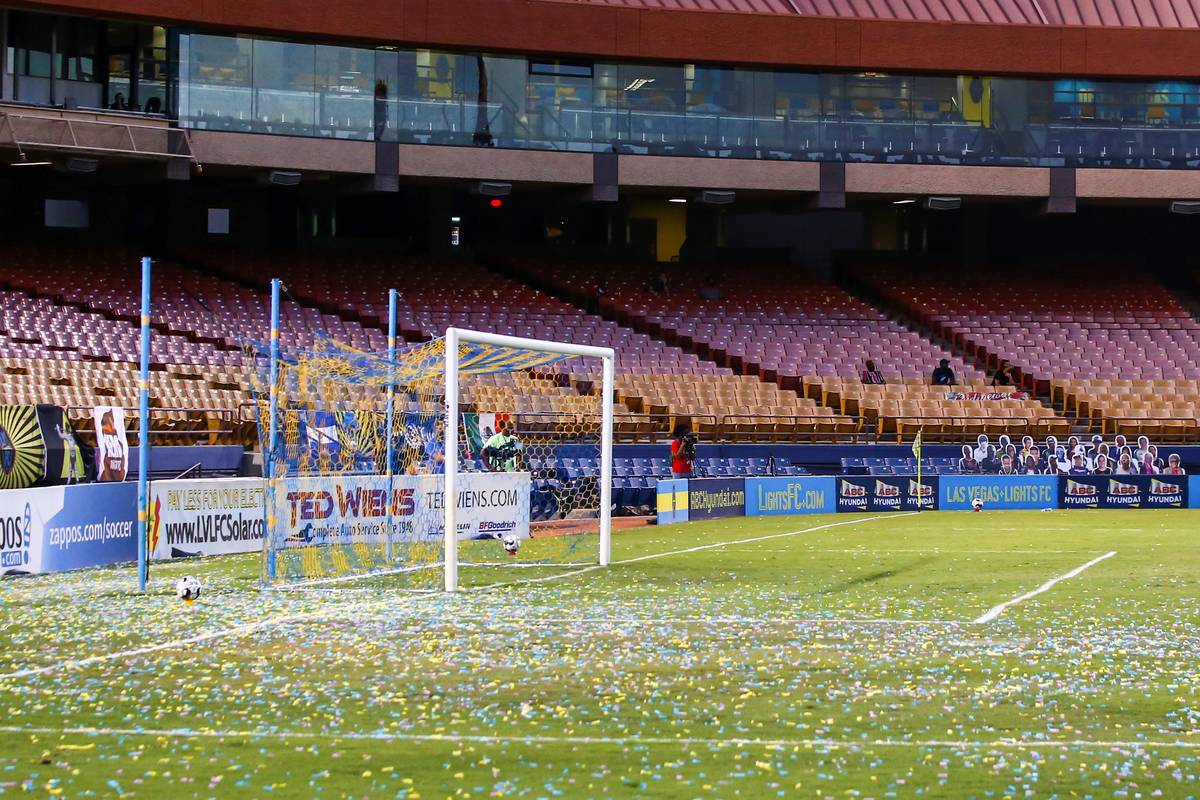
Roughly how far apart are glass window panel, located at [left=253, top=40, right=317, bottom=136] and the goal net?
17.0m

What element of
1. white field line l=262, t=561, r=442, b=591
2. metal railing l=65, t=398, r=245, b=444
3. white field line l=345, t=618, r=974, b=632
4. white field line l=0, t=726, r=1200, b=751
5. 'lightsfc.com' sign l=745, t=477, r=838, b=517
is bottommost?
white field line l=0, t=726, r=1200, b=751

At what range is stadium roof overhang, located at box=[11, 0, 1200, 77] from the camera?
4059cm

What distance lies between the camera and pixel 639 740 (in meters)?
8.84

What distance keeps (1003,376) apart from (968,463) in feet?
23.1

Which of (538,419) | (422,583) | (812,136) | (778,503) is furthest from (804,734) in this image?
(812,136)

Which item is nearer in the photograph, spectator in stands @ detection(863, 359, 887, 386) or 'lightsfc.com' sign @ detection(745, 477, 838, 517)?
'lightsfc.com' sign @ detection(745, 477, 838, 517)

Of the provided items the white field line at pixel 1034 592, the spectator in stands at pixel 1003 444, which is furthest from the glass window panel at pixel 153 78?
the white field line at pixel 1034 592

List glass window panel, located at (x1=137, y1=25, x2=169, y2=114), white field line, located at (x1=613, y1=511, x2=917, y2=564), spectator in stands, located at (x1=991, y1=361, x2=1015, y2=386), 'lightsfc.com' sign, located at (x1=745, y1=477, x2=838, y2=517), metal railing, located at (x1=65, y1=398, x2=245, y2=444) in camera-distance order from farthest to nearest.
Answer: spectator in stands, located at (x1=991, y1=361, x2=1015, y2=386) → glass window panel, located at (x1=137, y1=25, x2=169, y2=114) → 'lightsfc.com' sign, located at (x1=745, y1=477, x2=838, y2=517) → metal railing, located at (x1=65, y1=398, x2=245, y2=444) → white field line, located at (x1=613, y1=511, x2=917, y2=564)

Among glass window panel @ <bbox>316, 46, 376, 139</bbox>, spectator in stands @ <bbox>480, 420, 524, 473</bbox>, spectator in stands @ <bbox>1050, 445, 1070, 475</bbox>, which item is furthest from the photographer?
glass window panel @ <bbox>316, 46, 376, 139</bbox>

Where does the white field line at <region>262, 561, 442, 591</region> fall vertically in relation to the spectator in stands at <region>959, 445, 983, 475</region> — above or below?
below

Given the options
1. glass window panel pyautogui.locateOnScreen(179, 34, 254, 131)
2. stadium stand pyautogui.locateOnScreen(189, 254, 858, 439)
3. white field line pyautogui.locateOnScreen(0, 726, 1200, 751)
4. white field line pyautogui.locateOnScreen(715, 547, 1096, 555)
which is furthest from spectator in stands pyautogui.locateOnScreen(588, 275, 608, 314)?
white field line pyautogui.locateOnScreen(0, 726, 1200, 751)

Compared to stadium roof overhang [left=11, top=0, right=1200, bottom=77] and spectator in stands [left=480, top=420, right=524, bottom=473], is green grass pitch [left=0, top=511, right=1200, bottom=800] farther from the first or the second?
stadium roof overhang [left=11, top=0, right=1200, bottom=77]

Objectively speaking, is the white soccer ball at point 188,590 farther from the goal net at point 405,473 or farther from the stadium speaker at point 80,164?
the stadium speaker at point 80,164

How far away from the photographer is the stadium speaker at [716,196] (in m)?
43.8
